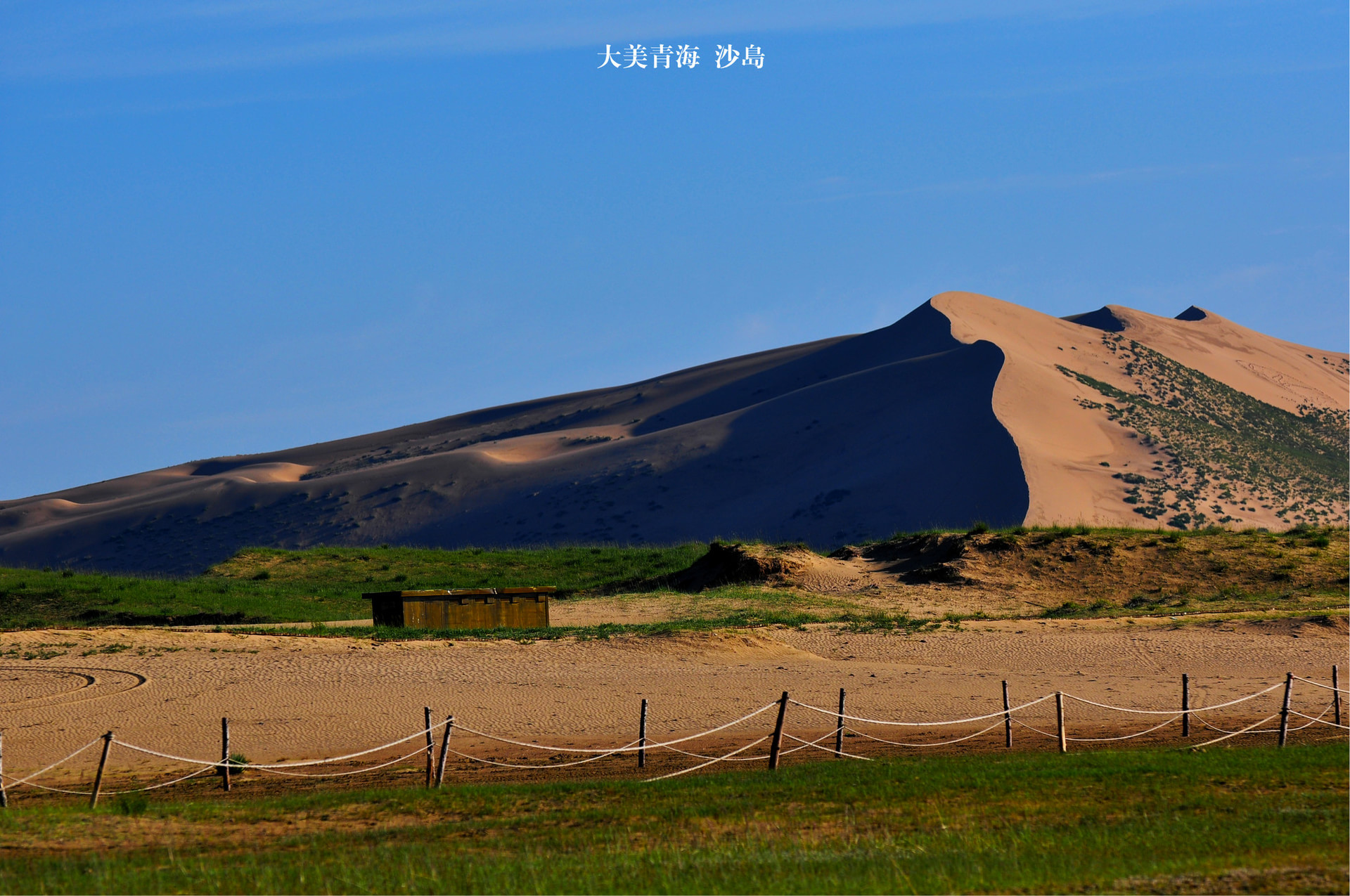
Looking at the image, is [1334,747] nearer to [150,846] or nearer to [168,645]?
[150,846]

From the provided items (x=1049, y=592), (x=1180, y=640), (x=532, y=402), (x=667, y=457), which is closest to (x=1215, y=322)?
(x=667, y=457)

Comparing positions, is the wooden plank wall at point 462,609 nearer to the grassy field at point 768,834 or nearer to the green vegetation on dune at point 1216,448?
the grassy field at point 768,834

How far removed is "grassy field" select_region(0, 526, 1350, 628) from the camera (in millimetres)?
31109

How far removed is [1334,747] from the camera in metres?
15.2

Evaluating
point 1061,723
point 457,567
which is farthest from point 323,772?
point 457,567

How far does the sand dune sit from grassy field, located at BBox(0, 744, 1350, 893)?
153ft

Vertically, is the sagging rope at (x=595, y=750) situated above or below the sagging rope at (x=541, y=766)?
above

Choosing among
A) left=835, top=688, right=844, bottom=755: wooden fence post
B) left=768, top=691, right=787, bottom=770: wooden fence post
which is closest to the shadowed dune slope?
left=835, top=688, right=844, bottom=755: wooden fence post

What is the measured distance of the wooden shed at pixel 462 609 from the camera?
1150 inches

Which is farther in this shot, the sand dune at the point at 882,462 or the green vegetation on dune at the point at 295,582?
the sand dune at the point at 882,462

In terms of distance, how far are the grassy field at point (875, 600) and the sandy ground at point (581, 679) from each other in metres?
2.25

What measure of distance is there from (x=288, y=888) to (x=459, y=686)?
12.5m

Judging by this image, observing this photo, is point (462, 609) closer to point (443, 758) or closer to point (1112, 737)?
point (443, 758)

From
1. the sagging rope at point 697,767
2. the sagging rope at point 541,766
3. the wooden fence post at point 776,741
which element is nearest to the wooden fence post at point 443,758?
the sagging rope at point 541,766
